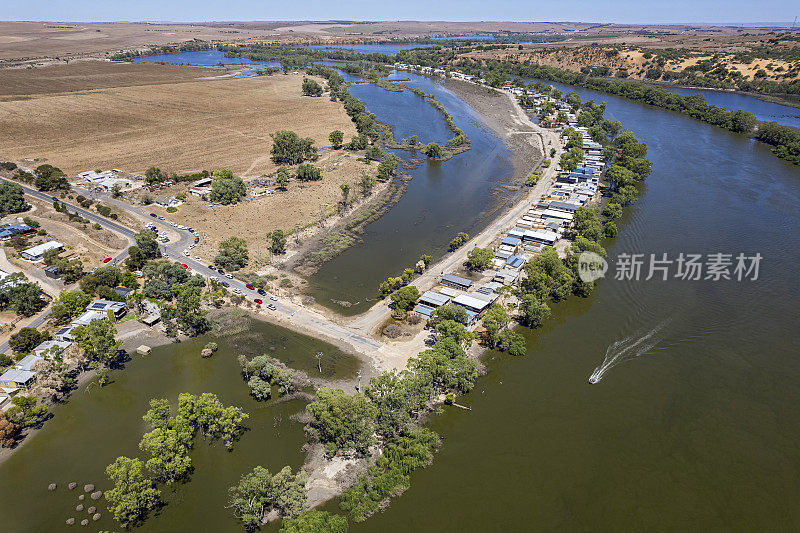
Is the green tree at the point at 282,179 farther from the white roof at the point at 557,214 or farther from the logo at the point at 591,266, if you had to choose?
the logo at the point at 591,266

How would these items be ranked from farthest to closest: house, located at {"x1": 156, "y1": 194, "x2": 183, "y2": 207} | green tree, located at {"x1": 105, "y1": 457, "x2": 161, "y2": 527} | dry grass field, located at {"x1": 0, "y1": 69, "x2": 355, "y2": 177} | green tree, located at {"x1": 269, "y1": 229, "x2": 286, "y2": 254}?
dry grass field, located at {"x1": 0, "y1": 69, "x2": 355, "y2": 177}, house, located at {"x1": 156, "y1": 194, "x2": 183, "y2": 207}, green tree, located at {"x1": 269, "y1": 229, "x2": 286, "y2": 254}, green tree, located at {"x1": 105, "y1": 457, "x2": 161, "y2": 527}

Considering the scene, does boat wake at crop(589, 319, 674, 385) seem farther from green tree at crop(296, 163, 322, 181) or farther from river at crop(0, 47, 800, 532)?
green tree at crop(296, 163, 322, 181)

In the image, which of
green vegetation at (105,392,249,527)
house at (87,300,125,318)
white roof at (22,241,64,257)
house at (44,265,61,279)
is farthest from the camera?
white roof at (22,241,64,257)

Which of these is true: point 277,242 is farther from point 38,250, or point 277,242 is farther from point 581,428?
point 581,428

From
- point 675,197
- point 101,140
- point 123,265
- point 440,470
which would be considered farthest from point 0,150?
point 675,197

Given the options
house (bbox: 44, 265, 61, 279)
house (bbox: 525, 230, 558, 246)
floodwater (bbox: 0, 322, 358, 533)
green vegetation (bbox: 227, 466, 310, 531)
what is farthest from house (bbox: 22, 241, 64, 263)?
house (bbox: 525, 230, 558, 246)

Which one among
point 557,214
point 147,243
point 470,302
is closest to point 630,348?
point 470,302
